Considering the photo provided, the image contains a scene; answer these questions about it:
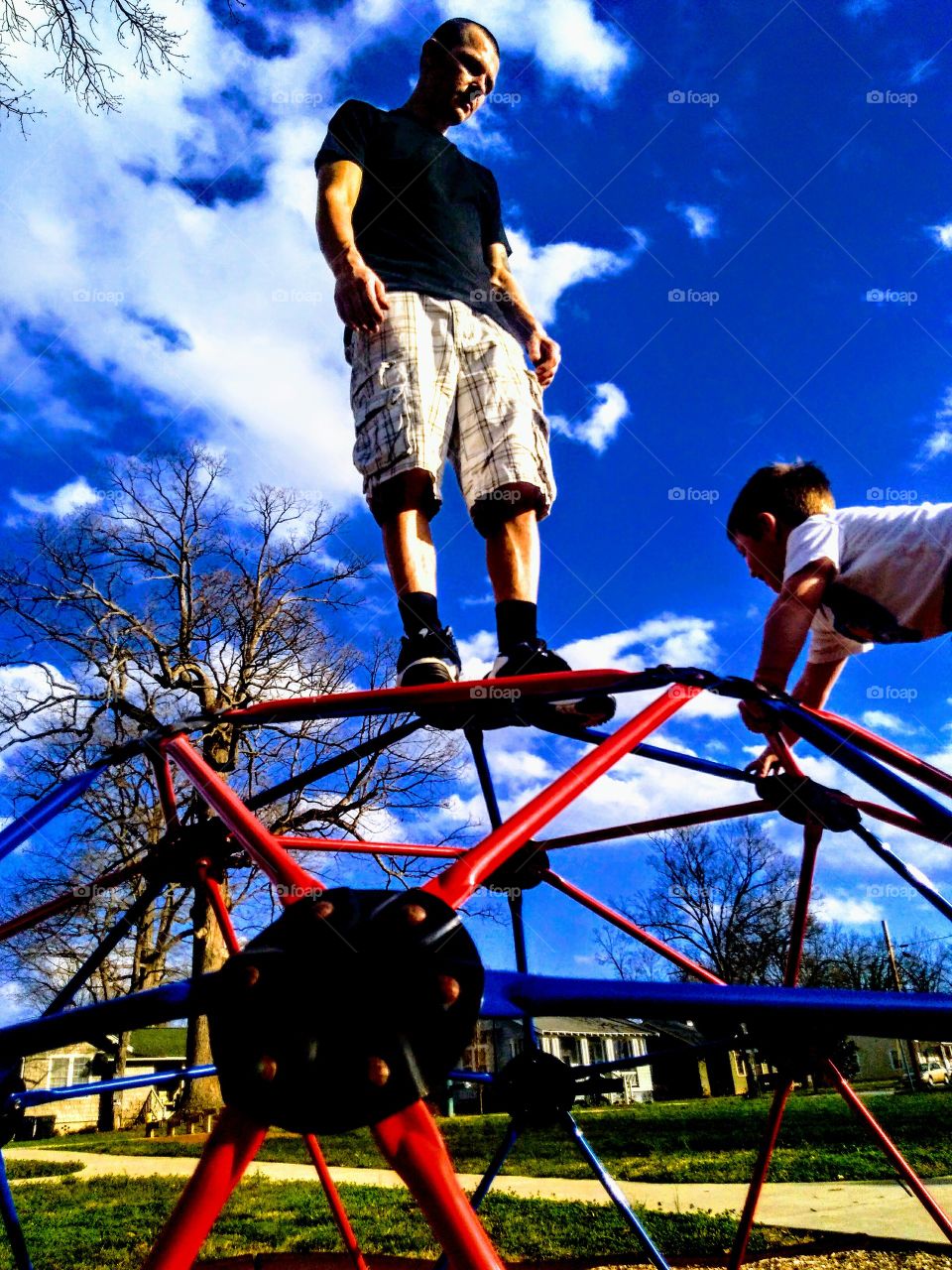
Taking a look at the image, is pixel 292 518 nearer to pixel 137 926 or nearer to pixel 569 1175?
pixel 137 926

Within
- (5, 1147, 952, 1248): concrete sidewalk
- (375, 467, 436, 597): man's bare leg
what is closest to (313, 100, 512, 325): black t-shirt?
(375, 467, 436, 597): man's bare leg

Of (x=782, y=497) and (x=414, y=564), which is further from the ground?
(x=782, y=497)

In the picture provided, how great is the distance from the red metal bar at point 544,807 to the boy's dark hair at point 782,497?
4.35ft

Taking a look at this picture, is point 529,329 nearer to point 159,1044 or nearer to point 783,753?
point 783,753

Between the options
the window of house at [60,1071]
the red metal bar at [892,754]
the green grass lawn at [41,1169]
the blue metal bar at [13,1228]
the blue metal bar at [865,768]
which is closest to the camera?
the blue metal bar at [865,768]

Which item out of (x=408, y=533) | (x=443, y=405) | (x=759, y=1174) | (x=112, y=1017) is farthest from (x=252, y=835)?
(x=759, y=1174)

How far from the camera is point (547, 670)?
1.84 meters

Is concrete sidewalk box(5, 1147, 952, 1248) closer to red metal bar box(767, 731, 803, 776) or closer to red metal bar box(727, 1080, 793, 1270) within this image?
red metal bar box(727, 1080, 793, 1270)

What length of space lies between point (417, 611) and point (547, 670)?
340 mm

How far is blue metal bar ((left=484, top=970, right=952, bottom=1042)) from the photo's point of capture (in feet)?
2.22

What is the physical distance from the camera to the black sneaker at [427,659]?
177cm

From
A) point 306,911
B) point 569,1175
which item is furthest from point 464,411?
point 569,1175

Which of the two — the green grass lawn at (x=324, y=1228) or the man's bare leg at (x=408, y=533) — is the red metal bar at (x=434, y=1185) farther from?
the green grass lawn at (x=324, y=1228)

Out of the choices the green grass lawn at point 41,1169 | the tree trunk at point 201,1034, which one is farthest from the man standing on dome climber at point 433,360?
the green grass lawn at point 41,1169
